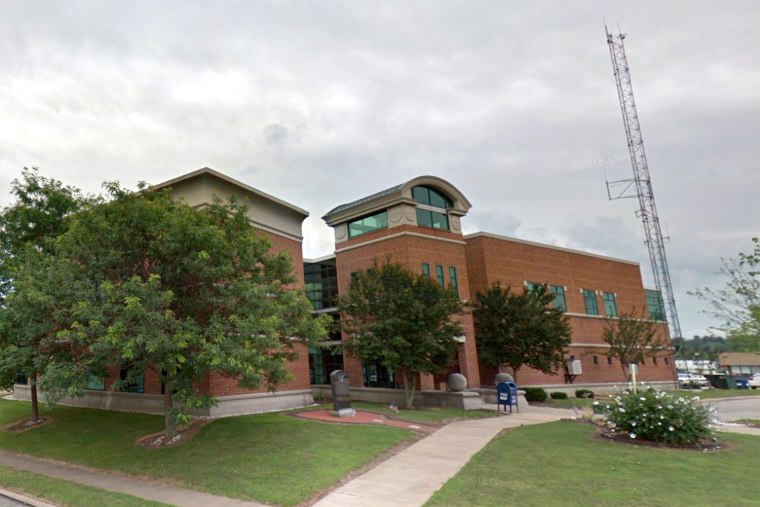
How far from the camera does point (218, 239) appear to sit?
1295cm

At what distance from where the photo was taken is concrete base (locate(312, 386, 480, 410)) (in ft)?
77.4

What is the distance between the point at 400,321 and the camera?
21.4 meters

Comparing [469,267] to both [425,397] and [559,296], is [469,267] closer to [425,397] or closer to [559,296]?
[559,296]

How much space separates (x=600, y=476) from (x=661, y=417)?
14.2 ft

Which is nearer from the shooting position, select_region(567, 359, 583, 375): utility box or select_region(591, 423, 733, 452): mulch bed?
select_region(591, 423, 733, 452): mulch bed

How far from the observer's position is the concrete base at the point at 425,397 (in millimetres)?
23578

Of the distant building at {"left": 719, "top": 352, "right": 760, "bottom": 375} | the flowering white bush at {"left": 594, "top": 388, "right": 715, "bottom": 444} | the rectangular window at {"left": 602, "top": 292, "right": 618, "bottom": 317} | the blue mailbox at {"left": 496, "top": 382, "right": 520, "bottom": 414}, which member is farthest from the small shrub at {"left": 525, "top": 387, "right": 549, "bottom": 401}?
the distant building at {"left": 719, "top": 352, "right": 760, "bottom": 375}

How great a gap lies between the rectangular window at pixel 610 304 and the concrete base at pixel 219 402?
98.0 ft

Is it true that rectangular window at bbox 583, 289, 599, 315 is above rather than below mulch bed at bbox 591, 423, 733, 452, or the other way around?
above

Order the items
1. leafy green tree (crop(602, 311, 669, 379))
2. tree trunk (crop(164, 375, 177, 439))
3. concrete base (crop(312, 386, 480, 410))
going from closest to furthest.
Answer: tree trunk (crop(164, 375, 177, 439))
concrete base (crop(312, 386, 480, 410))
leafy green tree (crop(602, 311, 669, 379))

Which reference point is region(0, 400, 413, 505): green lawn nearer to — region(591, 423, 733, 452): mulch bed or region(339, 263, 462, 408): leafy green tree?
region(339, 263, 462, 408): leafy green tree

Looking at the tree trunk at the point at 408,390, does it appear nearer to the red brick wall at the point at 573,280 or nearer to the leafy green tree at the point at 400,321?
the leafy green tree at the point at 400,321

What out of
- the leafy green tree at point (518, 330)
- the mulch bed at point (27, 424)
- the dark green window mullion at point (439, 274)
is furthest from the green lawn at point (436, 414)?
the mulch bed at point (27, 424)

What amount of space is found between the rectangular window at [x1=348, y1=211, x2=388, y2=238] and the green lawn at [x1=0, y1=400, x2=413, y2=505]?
44.1ft
